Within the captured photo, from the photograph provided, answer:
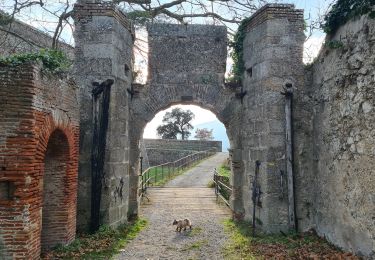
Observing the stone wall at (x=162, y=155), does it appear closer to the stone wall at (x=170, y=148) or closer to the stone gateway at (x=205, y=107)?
the stone wall at (x=170, y=148)

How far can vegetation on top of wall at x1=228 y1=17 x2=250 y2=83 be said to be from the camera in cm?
1014

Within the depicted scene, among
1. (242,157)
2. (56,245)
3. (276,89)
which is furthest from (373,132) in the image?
(56,245)

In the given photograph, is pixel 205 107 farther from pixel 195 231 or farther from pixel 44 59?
pixel 44 59

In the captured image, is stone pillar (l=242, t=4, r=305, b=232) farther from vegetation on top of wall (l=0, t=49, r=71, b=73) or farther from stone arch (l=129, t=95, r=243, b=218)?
vegetation on top of wall (l=0, t=49, r=71, b=73)

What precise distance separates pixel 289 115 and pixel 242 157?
6.96 feet

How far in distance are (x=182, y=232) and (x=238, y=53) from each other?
515 centimetres

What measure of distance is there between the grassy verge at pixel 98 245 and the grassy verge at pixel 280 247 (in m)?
2.32

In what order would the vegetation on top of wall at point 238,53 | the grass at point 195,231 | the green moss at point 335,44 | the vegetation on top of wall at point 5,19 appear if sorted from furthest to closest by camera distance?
1. the vegetation on top of wall at point 5,19
2. the vegetation on top of wall at point 238,53
3. the grass at point 195,231
4. the green moss at point 335,44

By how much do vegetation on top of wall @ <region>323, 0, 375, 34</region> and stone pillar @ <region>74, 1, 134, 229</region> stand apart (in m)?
4.99

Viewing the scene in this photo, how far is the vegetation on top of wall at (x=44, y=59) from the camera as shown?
5.65 meters

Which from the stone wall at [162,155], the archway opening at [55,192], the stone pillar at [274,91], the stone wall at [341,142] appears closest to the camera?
the stone wall at [341,142]

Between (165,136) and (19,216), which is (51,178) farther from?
(165,136)

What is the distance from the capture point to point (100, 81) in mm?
8750

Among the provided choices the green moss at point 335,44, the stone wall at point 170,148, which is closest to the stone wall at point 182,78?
the green moss at point 335,44
